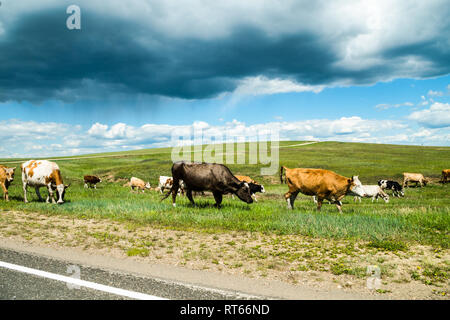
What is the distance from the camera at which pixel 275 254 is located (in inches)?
298

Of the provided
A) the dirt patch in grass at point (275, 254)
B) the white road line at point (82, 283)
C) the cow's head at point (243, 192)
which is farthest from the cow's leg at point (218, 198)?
the white road line at point (82, 283)

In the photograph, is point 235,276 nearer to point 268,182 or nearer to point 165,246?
point 165,246

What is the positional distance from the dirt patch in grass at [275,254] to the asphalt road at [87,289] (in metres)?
1.29

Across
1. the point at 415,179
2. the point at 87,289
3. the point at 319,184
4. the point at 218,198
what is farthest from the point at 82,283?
the point at 415,179

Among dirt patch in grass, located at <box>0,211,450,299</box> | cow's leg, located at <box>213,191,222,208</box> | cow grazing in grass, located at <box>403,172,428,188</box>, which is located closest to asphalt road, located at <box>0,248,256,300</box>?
dirt patch in grass, located at <box>0,211,450,299</box>

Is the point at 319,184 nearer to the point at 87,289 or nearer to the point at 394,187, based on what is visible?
the point at 87,289

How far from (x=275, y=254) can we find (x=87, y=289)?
14.9 feet

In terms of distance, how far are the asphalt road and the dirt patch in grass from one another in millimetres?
1291

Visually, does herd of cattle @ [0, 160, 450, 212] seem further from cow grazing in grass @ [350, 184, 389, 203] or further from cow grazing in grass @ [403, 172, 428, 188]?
cow grazing in grass @ [403, 172, 428, 188]

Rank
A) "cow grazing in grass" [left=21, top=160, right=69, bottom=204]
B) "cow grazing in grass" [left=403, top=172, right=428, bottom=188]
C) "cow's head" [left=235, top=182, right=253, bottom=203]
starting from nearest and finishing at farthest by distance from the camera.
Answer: "cow's head" [left=235, top=182, right=253, bottom=203] → "cow grazing in grass" [left=21, top=160, right=69, bottom=204] → "cow grazing in grass" [left=403, top=172, right=428, bottom=188]

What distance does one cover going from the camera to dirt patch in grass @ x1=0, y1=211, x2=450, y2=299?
5.91m

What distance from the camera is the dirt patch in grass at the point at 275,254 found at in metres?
5.91

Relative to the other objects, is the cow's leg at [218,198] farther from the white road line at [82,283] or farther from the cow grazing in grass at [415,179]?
the cow grazing in grass at [415,179]
